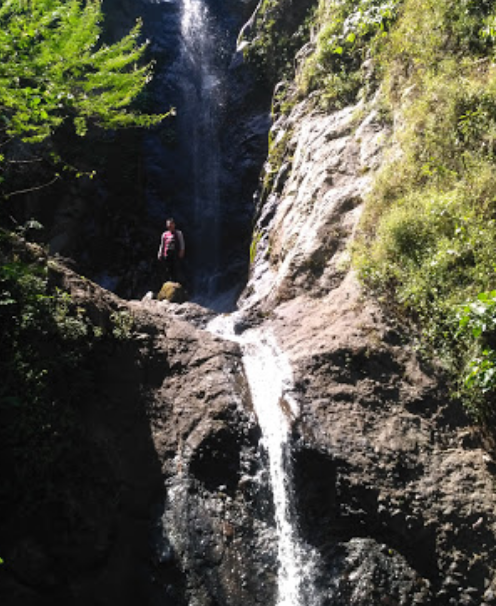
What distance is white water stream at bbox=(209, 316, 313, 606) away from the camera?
573 centimetres

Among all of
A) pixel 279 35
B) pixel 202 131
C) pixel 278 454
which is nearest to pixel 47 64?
pixel 278 454

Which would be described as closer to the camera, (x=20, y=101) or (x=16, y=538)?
(x=20, y=101)

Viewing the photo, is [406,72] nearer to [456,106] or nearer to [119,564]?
[456,106]

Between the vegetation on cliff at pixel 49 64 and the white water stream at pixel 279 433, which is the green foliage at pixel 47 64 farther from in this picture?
the white water stream at pixel 279 433

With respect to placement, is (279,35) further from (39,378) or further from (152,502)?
(152,502)

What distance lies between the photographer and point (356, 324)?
7.68m

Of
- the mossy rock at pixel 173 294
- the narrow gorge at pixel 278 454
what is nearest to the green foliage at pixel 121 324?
the narrow gorge at pixel 278 454

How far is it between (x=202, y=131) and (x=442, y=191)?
40.1ft

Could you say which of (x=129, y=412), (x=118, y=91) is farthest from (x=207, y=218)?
(x=118, y=91)

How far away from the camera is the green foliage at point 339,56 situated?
37.5ft

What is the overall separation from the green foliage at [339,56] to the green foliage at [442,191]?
165cm

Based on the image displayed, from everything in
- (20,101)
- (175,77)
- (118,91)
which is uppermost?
(175,77)

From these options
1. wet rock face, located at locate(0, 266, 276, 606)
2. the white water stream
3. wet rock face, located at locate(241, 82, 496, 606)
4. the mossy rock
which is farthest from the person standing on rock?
wet rock face, located at locate(0, 266, 276, 606)

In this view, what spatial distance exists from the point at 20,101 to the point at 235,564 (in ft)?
16.4
